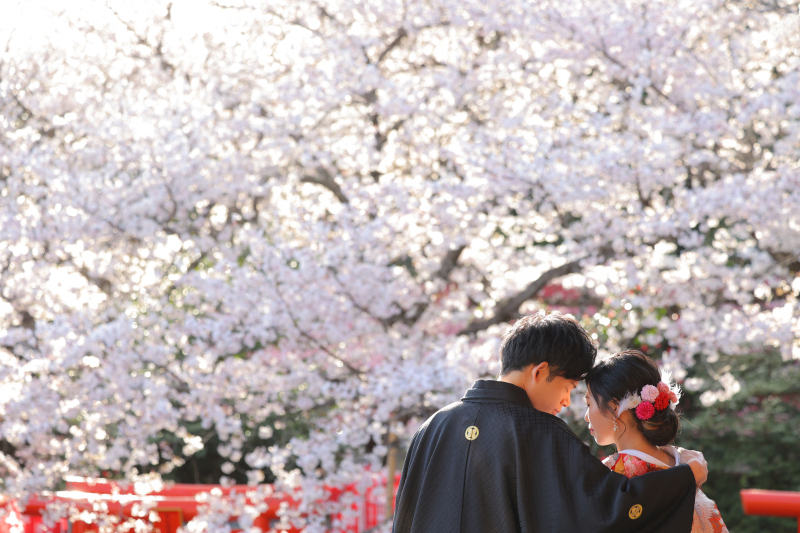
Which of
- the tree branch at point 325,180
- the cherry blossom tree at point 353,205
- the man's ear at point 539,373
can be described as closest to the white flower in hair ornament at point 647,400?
the man's ear at point 539,373

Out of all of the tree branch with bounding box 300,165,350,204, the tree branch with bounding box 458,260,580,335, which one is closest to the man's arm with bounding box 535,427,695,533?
the tree branch with bounding box 458,260,580,335

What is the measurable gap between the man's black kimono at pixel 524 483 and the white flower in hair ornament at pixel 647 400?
182 mm

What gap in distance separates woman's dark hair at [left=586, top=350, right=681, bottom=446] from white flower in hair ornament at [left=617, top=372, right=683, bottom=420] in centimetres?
2

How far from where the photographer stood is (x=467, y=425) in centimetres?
207

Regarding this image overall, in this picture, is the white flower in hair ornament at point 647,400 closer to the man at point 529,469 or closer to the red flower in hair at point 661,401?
the red flower in hair at point 661,401

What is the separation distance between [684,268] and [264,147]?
2.97 m

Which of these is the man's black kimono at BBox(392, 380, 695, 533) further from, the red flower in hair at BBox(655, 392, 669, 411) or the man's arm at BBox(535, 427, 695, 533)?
the red flower in hair at BBox(655, 392, 669, 411)

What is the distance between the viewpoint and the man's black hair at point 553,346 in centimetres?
206

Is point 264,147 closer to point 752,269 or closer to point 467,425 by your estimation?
point 752,269

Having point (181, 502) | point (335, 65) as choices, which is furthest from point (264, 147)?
point (181, 502)

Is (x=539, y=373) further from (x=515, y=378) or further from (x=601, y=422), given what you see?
(x=601, y=422)

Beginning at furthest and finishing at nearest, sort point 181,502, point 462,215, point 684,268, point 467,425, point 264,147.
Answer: point 264,147 → point 462,215 → point 684,268 → point 181,502 → point 467,425

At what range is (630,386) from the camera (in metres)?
2.20

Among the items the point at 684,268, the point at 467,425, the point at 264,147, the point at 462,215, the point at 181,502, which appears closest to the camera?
the point at 467,425
